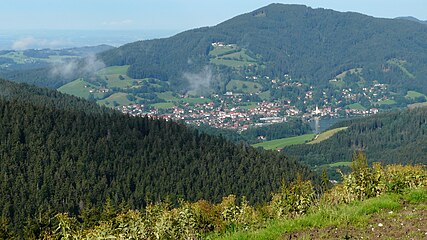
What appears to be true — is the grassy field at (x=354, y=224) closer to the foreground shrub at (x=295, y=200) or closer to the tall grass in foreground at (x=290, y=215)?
the tall grass in foreground at (x=290, y=215)

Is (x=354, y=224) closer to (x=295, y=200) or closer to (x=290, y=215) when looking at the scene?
(x=290, y=215)

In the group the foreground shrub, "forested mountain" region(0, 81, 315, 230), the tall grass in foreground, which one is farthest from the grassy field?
"forested mountain" region(0, 81, 315, 230)

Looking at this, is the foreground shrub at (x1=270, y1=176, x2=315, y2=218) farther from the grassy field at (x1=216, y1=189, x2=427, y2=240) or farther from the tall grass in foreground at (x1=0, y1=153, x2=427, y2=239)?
the grassy field at (x1=216, y1=189, x2=427, y2=240)

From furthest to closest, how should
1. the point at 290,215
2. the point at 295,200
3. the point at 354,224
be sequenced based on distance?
1. the point at 295,200
2. the point at 290,215
3. the point at 354,224

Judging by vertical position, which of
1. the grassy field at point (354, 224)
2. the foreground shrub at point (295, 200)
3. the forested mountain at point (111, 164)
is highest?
the grassy field at point (354, 224)

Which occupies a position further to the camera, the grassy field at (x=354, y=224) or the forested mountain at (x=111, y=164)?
the forested mountain at (x=111, y=164)

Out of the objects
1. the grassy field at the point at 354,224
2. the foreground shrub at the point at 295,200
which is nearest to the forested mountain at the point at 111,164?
the foreground shrub at the point at 295,200

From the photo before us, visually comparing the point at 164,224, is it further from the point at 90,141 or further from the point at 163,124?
the point at 163,124

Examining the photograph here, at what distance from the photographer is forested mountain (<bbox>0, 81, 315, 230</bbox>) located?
104 meters

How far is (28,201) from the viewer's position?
315 feet

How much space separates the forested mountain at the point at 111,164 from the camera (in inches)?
4077

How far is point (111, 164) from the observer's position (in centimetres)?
12588

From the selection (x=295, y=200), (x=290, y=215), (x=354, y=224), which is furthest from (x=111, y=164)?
(x=354, y=224)

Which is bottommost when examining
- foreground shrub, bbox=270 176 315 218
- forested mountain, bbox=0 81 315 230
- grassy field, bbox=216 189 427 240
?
forested mountain, bbox=0 81 315 230
